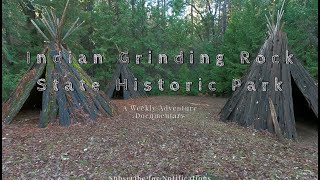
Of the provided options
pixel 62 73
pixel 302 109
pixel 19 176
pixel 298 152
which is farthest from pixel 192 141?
pixel 302 109

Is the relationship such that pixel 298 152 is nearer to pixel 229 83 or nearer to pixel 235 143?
pixel 235 143

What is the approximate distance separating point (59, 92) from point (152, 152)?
12.1ft

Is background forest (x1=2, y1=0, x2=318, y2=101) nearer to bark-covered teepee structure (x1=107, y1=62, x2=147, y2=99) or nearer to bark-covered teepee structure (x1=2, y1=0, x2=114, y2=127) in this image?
bark-covered teepee structure (x1=107, y1=62, x2=147, y2=99)

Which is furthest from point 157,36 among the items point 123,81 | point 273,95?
point 273,95

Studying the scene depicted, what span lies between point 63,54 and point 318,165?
720cm

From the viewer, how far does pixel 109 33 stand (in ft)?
56.9

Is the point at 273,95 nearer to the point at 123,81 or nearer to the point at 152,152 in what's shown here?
the point at 152,152

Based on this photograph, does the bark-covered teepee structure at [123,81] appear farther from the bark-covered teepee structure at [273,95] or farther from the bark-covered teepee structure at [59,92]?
the bark-covered teepee structure at [273,95]

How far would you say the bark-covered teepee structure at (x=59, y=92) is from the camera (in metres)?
7.64

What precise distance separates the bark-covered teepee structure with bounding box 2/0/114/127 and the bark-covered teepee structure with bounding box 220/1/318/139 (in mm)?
4129

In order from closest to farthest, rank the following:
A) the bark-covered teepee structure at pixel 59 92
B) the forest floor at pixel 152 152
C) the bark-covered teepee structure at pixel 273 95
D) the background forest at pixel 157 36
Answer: the forest floor at pixel 152 152, the bark-covered teepee structure at pixel 273 95, the bark-covered teepee structure at pixel 59 92, the background forest at pixel 157 36

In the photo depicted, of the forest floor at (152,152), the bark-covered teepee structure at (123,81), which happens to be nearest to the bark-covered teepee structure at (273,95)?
the forest floor at (152,152)

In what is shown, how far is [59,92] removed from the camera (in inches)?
304

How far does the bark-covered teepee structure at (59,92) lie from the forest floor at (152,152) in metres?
0.39
